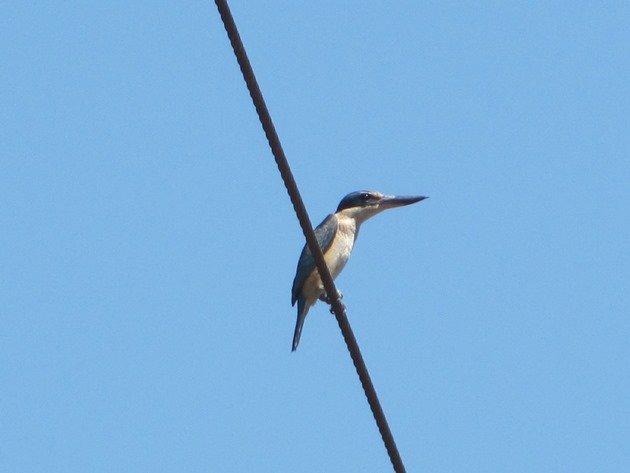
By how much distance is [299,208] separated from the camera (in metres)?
4.58

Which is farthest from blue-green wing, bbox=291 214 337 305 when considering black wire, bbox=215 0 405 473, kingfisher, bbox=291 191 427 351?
black wire, bbox=215 0 405 473

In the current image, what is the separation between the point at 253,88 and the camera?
13.9 ft

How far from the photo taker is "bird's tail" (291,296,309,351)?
8.28 metres

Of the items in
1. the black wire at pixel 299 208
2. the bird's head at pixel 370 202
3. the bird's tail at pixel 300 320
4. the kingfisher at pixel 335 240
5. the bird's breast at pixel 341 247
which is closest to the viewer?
the black wire at pixel 299 208

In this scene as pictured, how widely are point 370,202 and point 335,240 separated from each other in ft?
2.10

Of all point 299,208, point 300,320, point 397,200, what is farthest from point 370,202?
point 299,208

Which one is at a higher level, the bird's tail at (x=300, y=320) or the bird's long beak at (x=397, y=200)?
the bird's long beak at (x=397, y=200)

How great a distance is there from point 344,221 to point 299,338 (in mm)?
1134

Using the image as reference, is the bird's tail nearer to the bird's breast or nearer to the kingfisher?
the kingfisher

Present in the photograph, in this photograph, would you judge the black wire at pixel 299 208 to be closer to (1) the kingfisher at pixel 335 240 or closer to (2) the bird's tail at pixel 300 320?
(2) the bird's tail at pixel 300 320

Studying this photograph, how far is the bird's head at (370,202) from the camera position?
934cm

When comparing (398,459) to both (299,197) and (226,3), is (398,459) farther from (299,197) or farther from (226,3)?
(226,3)

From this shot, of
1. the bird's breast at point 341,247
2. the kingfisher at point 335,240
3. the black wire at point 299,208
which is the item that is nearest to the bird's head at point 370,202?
the kingfisher at point 335,240

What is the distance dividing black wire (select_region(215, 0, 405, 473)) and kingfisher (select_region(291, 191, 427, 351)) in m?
3.25
